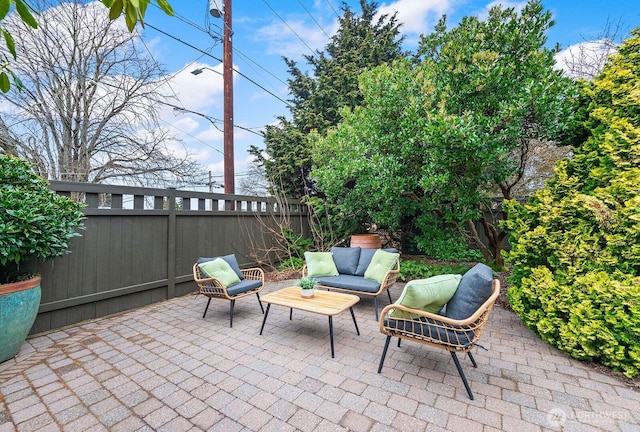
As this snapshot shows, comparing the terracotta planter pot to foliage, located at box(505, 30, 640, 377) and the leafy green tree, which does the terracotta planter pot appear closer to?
the leafy green tree

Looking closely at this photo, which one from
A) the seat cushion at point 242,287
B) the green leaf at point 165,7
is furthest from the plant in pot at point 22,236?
the green leaf at point 165,7

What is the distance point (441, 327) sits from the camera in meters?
2.29

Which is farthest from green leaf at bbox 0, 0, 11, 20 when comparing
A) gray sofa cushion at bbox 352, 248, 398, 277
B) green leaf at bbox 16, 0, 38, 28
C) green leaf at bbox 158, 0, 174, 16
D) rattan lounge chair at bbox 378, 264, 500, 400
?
gray sofa cushion at bbox 352, 248, 398, 277

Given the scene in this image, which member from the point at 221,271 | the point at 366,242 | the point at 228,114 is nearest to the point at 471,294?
the point at 221,271

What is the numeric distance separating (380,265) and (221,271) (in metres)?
2.25

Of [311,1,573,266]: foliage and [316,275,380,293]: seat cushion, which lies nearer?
[311,1,573,266]: foliage

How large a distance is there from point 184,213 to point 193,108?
4195 mm

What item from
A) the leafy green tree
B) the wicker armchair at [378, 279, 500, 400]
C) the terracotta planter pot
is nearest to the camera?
the wicker armchair at [378, 279, 500, 400]

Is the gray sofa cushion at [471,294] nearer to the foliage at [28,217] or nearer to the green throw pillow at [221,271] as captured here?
the green throw pillow at [221,271]

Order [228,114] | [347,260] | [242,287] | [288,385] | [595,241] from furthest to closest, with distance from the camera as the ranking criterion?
[228,114]
[347,260]
[242,287]
[595,241]
[288,385]

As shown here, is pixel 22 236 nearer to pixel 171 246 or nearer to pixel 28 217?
pixel 28 217

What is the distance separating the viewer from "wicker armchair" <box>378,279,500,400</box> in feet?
7.15

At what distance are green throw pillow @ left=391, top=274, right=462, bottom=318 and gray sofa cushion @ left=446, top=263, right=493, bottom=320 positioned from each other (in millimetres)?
85

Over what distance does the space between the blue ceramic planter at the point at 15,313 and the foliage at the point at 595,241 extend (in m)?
5.13
